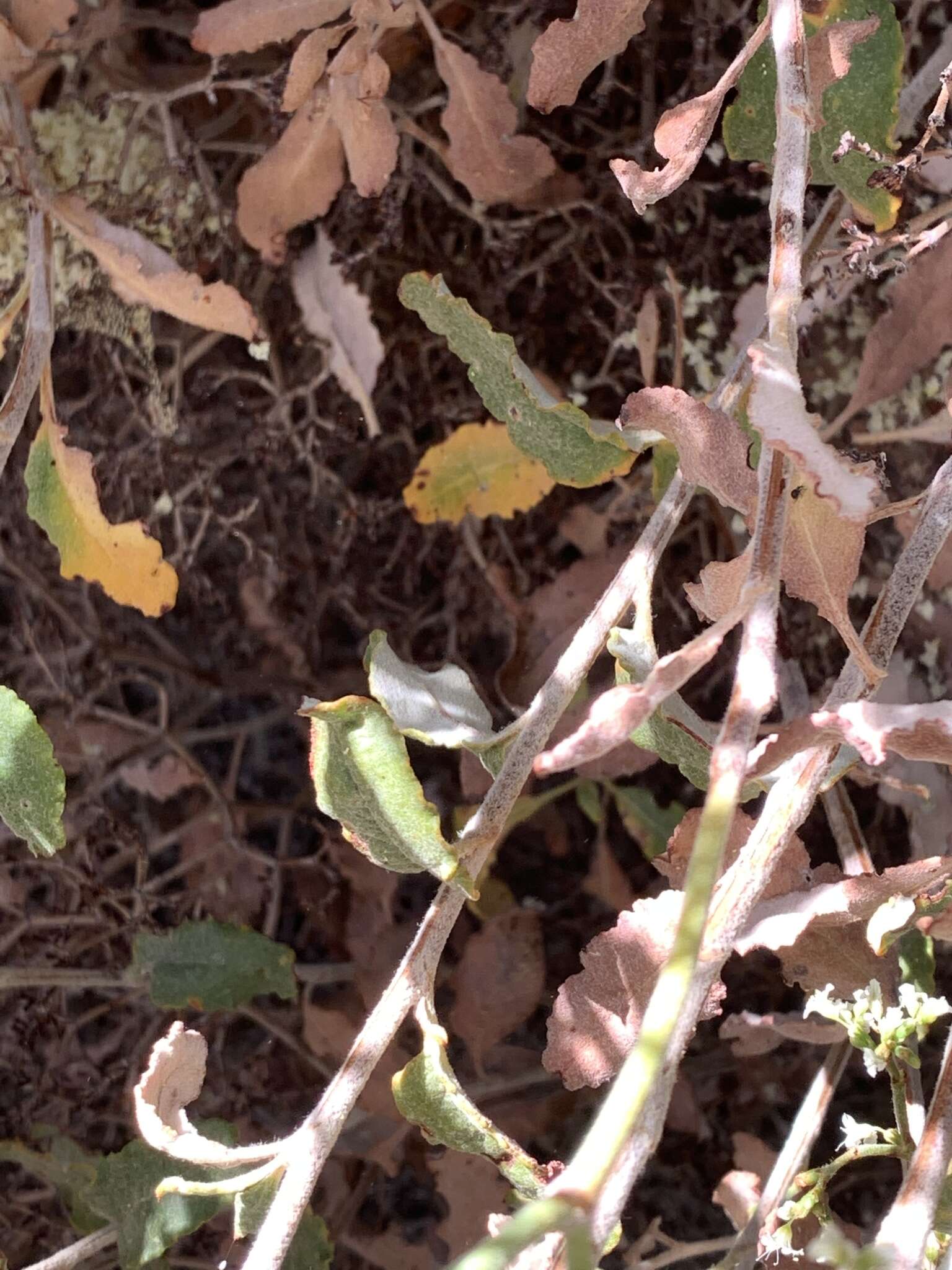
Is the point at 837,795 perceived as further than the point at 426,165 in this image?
No

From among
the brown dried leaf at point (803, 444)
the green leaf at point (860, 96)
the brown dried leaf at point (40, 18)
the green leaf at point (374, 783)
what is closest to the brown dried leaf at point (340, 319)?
the brown dried leaf at point (40, 18)

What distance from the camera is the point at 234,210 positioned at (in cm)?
111

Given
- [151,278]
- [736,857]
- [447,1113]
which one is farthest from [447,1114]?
[151,278]

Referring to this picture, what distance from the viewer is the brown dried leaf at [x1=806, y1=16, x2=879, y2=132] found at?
0.68 m

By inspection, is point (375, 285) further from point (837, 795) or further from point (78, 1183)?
point (78, 1183)

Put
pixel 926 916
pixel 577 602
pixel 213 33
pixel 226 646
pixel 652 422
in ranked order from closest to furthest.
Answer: pixel 652 422 → pixel 926 916 → pixel 213 33 → pixel 577 602 → pixel 226 646

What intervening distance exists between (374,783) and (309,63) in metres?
0.58

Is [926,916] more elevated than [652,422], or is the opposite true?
[652,422]

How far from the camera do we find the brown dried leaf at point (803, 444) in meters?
0.50

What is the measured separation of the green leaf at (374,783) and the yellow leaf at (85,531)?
29 cm

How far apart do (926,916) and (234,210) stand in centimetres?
84

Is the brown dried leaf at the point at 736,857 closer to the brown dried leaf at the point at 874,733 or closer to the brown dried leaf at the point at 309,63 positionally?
the brown dried leaf at the point at 874,733

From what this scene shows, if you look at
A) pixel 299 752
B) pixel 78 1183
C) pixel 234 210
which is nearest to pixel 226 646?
pixel 299 752

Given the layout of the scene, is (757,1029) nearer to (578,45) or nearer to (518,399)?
(518,399)
